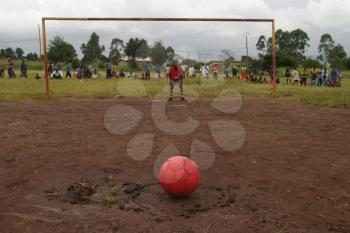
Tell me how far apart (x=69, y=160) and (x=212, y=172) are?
206 centimetres

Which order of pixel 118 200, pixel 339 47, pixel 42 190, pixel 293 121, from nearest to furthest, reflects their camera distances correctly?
pixel 118 200
pixel 42 190
pixel 293 121
pixel 339 47

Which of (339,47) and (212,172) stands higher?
(339,47)

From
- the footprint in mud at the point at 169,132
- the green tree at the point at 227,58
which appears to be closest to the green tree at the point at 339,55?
the green tree at the point at 227,58

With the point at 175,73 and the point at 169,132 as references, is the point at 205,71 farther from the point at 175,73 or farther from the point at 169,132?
the point at 169,132

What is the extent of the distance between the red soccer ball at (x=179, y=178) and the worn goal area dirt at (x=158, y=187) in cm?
11

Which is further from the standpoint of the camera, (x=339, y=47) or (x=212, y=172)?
(x=339, y=47)

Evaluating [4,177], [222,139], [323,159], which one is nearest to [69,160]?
[4,177]

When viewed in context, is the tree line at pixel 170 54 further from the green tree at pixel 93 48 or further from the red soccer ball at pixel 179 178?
the red soccer ball at pixel 179 178

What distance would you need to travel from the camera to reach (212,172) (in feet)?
18.7

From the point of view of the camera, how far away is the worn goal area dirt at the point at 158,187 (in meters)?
4.05

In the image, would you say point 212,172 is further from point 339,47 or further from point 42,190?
point 339,47

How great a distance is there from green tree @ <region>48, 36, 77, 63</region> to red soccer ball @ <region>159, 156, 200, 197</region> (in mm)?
49679

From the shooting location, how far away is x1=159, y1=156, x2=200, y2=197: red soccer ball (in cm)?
466

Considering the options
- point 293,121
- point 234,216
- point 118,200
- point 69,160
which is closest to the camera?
point 234,216
